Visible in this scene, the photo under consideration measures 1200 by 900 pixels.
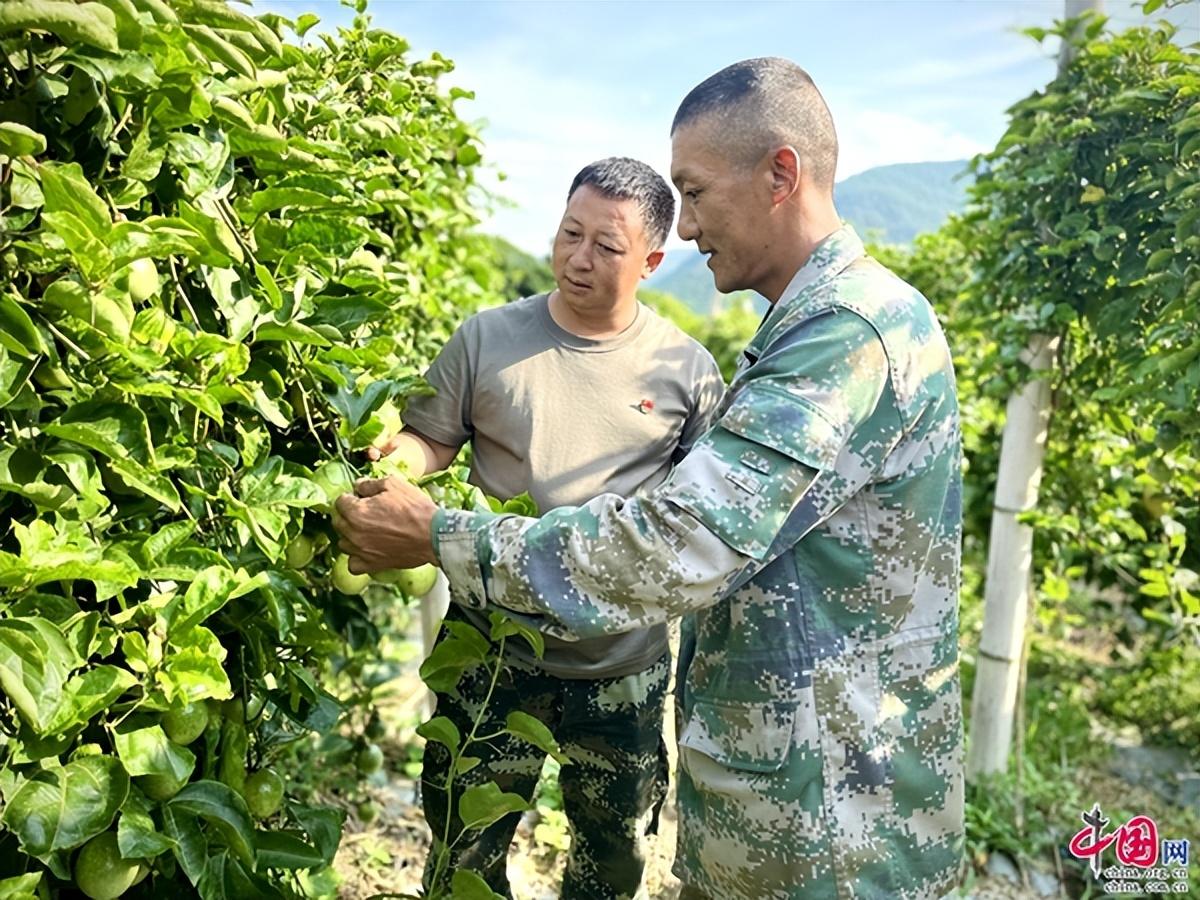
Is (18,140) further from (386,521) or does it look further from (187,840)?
(187,840)

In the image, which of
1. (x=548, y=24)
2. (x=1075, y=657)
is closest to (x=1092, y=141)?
(x=548, y=24)

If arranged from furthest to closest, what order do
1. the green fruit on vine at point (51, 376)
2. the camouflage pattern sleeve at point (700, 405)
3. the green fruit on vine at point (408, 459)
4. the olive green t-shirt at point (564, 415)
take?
the camouflage pattern sleeve at point (700, 405) → the olive green t-shirt at point (564, 415) → the green fruit on vine at point (408, 459) → the green fruit on vine at point (51, 376)

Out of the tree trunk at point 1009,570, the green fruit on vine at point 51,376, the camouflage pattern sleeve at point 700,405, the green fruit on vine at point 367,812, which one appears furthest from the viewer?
the tree trunk at point 1009,570

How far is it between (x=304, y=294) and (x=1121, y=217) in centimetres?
191

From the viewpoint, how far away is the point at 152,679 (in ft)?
3.17

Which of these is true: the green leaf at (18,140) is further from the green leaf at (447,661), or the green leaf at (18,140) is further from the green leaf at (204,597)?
the green leaf at (447,661)

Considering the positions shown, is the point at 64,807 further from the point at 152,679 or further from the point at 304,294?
the point at 304,294

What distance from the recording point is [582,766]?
1.82 m

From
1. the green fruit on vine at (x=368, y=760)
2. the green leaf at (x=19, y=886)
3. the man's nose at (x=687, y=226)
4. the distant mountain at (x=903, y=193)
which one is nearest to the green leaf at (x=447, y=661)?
the green leaf at (x=19, y=886)

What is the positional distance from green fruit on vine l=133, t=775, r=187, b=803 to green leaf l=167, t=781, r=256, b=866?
0.09ft

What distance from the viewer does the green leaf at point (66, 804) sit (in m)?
0.88

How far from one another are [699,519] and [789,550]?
199mm

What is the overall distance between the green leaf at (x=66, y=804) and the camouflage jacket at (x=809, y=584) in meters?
0.40

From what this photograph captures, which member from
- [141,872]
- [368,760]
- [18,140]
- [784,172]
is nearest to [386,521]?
[141,872]
